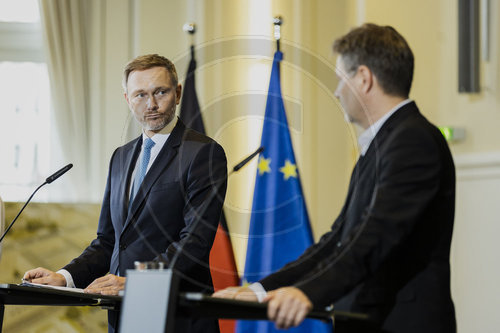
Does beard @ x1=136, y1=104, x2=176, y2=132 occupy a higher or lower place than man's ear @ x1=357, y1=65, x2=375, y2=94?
lower

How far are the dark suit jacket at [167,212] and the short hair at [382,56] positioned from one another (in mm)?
465

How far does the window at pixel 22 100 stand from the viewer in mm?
5605

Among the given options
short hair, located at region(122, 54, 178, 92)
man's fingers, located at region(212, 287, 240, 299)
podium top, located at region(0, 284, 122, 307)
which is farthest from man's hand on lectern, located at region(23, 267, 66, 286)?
man's fingers, located at region(212, 287, 240, 299)

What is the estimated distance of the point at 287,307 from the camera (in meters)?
1.67

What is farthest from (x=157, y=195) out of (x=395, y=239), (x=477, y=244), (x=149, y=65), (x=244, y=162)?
(x=477, y=244)

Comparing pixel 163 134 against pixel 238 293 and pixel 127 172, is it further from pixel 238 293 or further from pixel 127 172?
pixel 238 293

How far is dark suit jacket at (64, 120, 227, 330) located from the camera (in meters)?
2.29

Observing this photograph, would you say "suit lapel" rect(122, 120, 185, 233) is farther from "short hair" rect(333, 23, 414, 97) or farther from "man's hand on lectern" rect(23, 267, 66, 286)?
"short hair" rect(333, 23, 414, 97)

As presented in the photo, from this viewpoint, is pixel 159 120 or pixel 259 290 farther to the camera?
pixel 159 120

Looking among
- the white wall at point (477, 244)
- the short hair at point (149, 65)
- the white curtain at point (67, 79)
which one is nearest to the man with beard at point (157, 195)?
the short hair at point (149, 65)

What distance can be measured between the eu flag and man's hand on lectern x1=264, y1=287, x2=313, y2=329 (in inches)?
10.3

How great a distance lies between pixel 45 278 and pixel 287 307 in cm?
141

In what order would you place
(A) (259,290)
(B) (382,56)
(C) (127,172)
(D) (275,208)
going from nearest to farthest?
(A) (259,290)
(B) (382,56)
(D) (275,208)
(C) (127,172)

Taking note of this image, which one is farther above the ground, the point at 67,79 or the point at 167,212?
the point at 67,79
